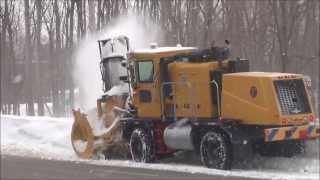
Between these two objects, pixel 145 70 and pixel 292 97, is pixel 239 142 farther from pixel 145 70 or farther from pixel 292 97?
pixel 145 70

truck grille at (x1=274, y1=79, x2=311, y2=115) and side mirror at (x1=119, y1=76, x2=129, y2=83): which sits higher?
side mirror at (x1=119, y1=76, x2=129, y2=83)

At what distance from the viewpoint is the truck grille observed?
1580 centimetres

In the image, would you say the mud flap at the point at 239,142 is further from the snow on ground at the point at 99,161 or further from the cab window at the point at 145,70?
the cab window at the point at 145,70

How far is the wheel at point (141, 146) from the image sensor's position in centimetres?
1811

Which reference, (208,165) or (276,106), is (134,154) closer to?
(208,165)

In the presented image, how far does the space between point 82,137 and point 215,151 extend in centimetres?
474

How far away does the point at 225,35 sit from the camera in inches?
1255

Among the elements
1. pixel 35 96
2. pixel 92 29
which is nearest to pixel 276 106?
pixel 92 29

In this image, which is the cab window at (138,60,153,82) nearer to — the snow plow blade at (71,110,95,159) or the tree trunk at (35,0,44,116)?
the snow plow blade at (71,110,95,159)

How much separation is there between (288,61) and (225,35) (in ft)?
9.62

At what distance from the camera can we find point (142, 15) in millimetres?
28172

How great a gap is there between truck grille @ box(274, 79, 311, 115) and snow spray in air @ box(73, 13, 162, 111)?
24.4 ft

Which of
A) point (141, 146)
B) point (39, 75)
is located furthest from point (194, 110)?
point (39, 75)

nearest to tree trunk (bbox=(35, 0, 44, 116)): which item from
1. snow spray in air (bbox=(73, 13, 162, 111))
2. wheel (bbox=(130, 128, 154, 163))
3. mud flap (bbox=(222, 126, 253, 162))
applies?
snow spray in air (bbox=(73, 13, 162, 111))
